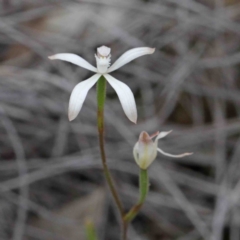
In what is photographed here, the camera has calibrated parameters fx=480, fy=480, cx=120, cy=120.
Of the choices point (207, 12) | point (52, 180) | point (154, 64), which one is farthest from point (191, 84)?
point (52, 180)

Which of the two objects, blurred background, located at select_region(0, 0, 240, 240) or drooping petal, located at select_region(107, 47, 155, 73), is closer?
drooping petal, located at select_region(107, 47, 155, 73)

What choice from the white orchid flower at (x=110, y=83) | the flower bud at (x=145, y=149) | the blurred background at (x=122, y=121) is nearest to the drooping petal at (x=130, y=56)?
the white orchid flower at (x=110, y=83)

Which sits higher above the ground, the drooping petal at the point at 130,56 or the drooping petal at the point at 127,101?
the drooping petal at the point at 130,56

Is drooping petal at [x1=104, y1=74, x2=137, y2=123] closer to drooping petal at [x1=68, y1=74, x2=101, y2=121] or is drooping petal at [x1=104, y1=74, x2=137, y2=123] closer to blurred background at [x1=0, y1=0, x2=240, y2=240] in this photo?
drooping petal at [x1=68, y1=74, x2=101, y2=121]

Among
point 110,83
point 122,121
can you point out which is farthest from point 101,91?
point 122,121

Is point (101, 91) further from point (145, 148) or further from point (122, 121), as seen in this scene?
point (122, 121)

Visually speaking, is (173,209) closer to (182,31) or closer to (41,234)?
(41,234)

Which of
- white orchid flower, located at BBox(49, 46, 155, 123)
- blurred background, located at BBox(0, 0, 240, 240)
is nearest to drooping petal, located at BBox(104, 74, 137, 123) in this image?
white orchid flower, located at BBox(49, 46, 155, 123)

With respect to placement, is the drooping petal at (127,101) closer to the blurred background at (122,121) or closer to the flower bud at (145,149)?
the flower bud at (145,149)

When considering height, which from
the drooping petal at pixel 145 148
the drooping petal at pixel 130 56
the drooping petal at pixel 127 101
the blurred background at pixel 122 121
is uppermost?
the blurred background at pixel 122 121
